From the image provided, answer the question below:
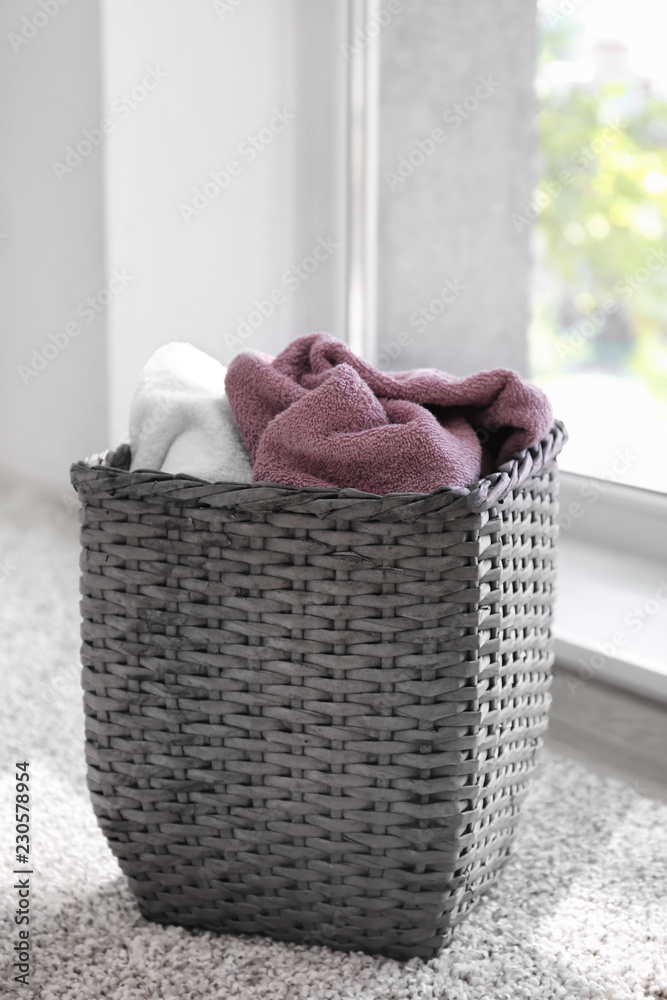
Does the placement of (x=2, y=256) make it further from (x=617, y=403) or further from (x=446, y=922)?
(x=446, y=922)

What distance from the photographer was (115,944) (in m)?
0.83

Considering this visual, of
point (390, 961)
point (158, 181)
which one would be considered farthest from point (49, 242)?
point (390, 961)

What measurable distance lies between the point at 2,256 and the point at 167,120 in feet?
1.40

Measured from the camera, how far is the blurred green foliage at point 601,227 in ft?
4.41

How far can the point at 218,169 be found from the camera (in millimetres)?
1521

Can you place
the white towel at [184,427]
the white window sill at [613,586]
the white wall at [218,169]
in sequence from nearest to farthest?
1. the white towel at [184,427]
2. the white window sill at [613,586]
3. the white wall at [218,169]

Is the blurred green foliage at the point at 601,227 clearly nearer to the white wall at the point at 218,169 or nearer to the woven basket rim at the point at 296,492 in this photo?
the white wall at the point at 218,169

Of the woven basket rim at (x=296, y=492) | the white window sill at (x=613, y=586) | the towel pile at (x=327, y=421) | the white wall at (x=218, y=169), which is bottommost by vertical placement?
the white window sill at (x=613, y=586)

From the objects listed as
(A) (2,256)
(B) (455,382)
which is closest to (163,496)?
(B) (455,382)

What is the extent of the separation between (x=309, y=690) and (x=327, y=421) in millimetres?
197

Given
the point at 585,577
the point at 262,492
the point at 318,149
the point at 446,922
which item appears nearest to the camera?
the point at 262,492

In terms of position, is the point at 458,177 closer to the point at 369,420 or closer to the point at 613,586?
the point at 613,586

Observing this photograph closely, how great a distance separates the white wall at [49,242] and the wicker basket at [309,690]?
82cm

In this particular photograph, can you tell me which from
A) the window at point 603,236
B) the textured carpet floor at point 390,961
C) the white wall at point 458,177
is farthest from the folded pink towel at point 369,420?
the white wall at point 458,177
